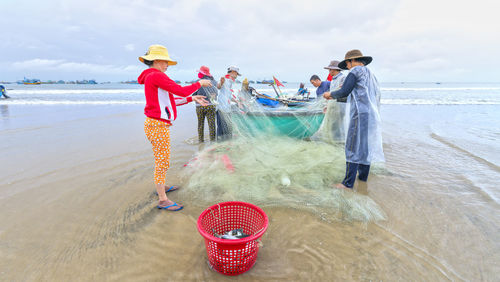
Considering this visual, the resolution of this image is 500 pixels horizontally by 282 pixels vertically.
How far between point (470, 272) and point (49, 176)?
589 centimetres

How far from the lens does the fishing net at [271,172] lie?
290 cm

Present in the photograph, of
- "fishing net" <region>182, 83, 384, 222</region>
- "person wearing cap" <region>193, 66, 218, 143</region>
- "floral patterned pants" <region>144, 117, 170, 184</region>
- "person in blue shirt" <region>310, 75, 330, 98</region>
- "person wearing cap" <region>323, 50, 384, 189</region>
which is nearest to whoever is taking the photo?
"floral patterned pants" <region>144, 117, 170, 184</region>

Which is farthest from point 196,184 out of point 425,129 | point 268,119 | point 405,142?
point 425,129

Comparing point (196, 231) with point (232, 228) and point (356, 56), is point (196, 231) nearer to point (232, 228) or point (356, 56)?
point (232, 228)

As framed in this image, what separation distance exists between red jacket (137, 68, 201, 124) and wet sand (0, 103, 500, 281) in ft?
4.25

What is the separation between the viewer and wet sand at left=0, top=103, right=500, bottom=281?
1988 mm

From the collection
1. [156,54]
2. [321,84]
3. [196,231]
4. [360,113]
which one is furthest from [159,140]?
[321,84]

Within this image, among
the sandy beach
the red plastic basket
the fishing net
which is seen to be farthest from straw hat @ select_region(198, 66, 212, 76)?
the red plastic basket

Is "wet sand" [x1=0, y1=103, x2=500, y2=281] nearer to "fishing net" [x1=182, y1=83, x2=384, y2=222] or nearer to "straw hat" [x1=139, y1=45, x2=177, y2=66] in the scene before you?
"fishing net" [x1=182, y1=83, x2=384, y2=222]

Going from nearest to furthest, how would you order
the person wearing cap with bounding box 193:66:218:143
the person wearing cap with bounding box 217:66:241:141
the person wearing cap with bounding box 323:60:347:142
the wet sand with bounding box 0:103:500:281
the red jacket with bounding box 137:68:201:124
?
the wet sand with bounding box 0:103:500:281 → the red jacket with bounding box 137:68:201:124 → the person wearing cap with bounding box 323:60:347:142 → the person wearing cap with bounding box 217:66:241:141 → the person wearing cap with bounding box 193:66:218:143

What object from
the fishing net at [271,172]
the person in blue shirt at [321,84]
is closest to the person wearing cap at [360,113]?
the fishing net at [271,172]

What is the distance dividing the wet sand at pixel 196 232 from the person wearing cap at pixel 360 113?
0.57 meters

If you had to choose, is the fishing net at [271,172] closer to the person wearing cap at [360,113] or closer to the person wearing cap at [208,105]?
the person wearing cap at [360,113]

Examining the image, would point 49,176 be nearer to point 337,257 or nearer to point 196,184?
point 196,184
